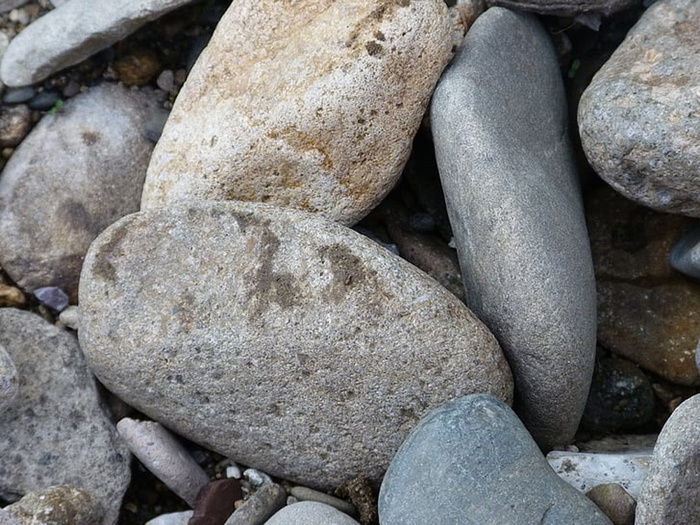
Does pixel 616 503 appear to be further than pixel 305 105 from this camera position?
No

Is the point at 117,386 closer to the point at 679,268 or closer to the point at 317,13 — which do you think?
the point at 317,13

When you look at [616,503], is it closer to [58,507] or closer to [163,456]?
[163,456]

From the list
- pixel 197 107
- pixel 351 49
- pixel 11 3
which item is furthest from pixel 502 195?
pixel 11 3

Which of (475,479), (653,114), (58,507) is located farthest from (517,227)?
(58,507)

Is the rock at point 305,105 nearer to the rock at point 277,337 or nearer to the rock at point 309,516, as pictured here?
the rock at point 277,337

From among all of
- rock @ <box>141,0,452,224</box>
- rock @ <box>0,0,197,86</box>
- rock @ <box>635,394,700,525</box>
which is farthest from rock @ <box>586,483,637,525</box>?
rock @ <box>0,0,197,86</box>

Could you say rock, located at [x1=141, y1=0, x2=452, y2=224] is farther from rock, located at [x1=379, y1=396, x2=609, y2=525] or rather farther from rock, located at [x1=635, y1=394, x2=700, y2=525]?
rock, located at [x1=635, y1=394, x2=700, y2=525]

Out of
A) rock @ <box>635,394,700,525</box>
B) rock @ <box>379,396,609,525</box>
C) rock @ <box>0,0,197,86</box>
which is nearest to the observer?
rock @ <box>635,394,700,525</box>
